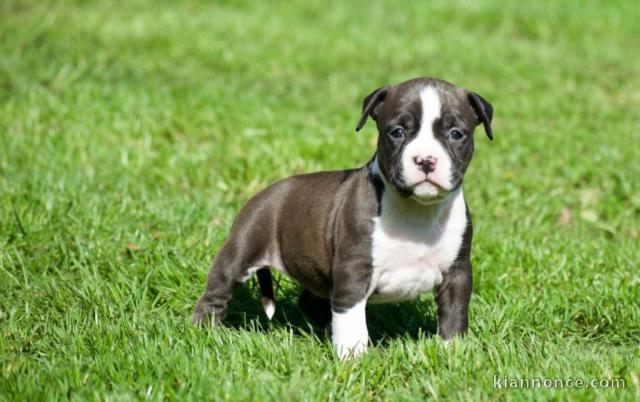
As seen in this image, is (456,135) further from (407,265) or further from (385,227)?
(407,265)

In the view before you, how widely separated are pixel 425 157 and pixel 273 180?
3636 mm

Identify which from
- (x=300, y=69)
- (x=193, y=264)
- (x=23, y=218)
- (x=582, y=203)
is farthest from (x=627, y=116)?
(x=23, y=218)

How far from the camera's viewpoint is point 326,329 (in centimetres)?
507

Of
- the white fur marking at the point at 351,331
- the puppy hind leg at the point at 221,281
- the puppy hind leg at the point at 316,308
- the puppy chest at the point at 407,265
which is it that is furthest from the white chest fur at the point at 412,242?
the puppy hind leg at the point at 316,308

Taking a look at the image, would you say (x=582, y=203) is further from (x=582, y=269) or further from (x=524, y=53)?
(x=524, y=53)

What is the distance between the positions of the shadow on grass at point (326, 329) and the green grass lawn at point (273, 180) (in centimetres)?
2

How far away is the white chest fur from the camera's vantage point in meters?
4.32

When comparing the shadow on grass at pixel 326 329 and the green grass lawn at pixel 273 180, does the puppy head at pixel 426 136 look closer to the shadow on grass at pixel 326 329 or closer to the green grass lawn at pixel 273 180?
the green grass lawn at pixel 273 180

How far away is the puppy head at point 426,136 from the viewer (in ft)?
13.1

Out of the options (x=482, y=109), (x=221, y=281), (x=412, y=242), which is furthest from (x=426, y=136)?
(x=221, y=281)

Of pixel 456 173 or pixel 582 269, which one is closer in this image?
pixel 456 173

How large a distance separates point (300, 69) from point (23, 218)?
5.15 metres

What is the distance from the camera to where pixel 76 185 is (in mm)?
6863

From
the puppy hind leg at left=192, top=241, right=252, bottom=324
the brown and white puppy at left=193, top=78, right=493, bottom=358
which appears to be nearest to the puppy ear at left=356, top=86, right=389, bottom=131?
the brown and white puppy at left=193, top=78, right=493, bottom=358
